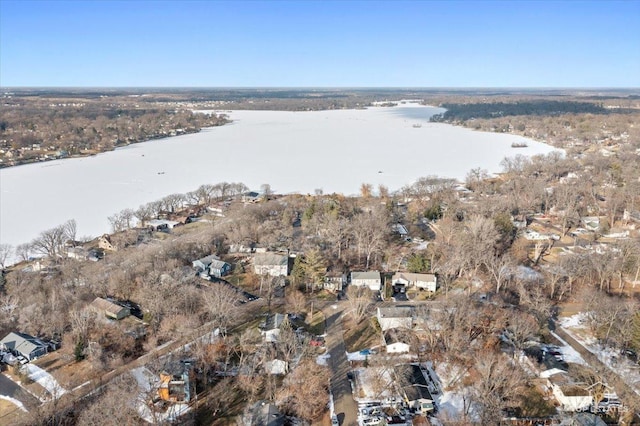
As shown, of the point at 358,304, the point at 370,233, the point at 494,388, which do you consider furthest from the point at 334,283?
the point at 494,388

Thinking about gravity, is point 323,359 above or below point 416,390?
below

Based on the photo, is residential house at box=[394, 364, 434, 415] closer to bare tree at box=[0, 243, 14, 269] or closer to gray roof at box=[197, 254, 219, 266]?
gray roof at box=[197, 254, 219, 266]

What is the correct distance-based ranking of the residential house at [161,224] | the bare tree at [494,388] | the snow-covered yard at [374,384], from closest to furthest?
the bare tree at [494,388]
the snow-covered yard at [374,384]
the residential house at [161,224]

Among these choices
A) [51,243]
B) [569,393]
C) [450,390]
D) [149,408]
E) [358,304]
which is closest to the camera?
[149,408]

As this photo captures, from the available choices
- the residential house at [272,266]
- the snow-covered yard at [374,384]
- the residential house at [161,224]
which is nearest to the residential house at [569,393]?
the snow-covered yard at [374,384]

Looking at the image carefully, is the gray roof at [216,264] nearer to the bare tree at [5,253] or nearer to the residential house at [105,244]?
the residential house at [105,244]

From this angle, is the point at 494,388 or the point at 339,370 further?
the point at 339,370

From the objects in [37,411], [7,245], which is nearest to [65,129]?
[7,245]

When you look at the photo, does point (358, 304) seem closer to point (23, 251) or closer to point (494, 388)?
point (494, 388)
